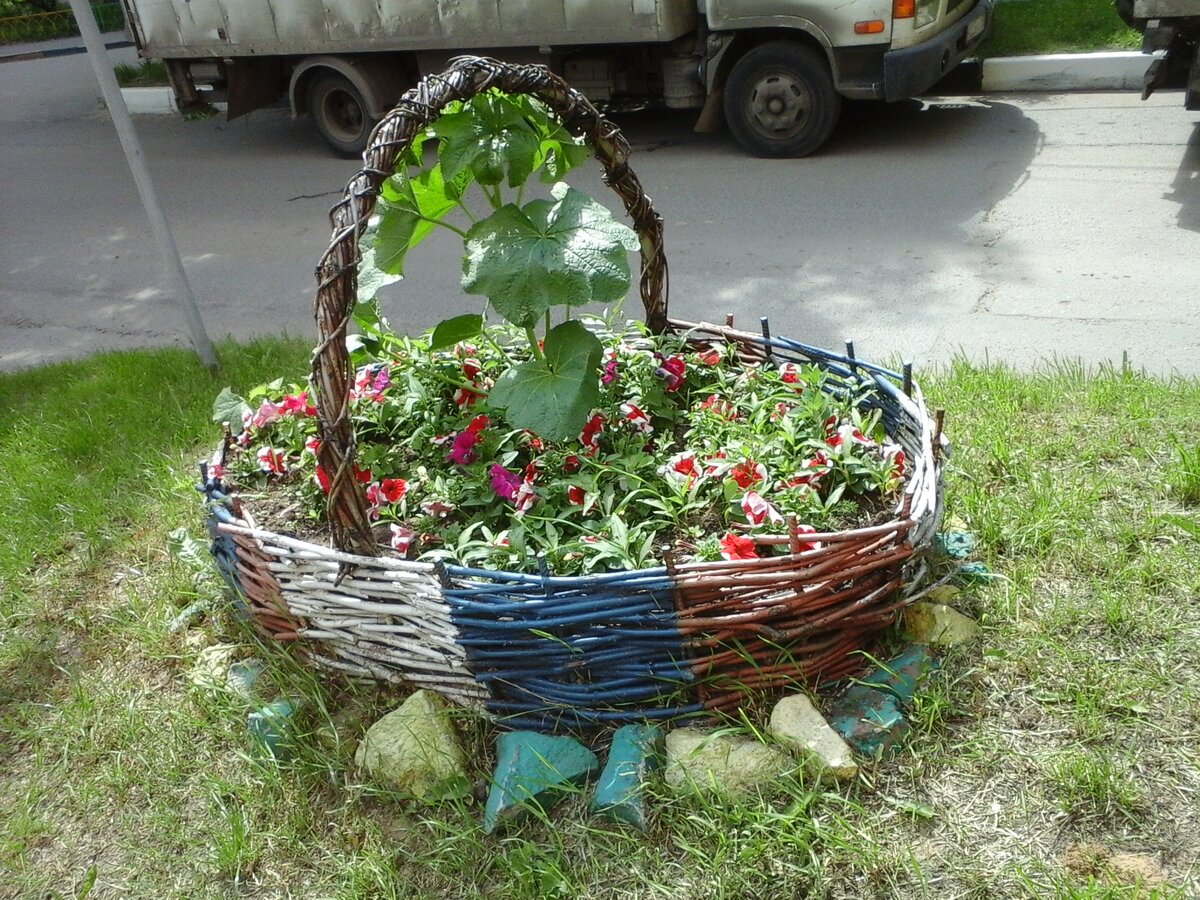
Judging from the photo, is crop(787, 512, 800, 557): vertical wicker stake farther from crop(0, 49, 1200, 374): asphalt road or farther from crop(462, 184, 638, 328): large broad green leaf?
crop(0, 49, 1200, 374): asphalt road

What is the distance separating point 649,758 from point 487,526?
0.71 m

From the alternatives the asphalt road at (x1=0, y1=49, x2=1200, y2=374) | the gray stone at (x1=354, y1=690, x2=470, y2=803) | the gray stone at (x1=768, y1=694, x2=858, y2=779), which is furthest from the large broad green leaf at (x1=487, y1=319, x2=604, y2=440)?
the asphalt road at (x1=0, y1=49, x2=1200, y2=374)

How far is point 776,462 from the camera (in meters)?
2.51

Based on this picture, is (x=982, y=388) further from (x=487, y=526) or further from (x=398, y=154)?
(x=398, y=154)

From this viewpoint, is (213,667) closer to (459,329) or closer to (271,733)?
(271,733)

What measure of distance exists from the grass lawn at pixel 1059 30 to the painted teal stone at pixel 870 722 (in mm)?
8081

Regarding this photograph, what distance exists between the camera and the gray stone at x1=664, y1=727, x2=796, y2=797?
6.71 ft

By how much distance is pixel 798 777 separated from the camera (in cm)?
205

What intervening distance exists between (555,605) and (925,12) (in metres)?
6.24

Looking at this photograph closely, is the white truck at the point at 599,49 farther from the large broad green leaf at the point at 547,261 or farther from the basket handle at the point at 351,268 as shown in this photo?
the large broad green leaf at the point at 547,261

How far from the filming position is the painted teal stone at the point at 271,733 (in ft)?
7.68

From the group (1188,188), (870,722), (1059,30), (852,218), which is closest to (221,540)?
(870,722)

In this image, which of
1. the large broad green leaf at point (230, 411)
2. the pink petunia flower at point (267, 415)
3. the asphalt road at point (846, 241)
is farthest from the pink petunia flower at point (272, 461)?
the asphalt road at point (846, 241)

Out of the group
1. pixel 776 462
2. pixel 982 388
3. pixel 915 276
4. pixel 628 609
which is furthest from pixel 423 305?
pixel 628 609
